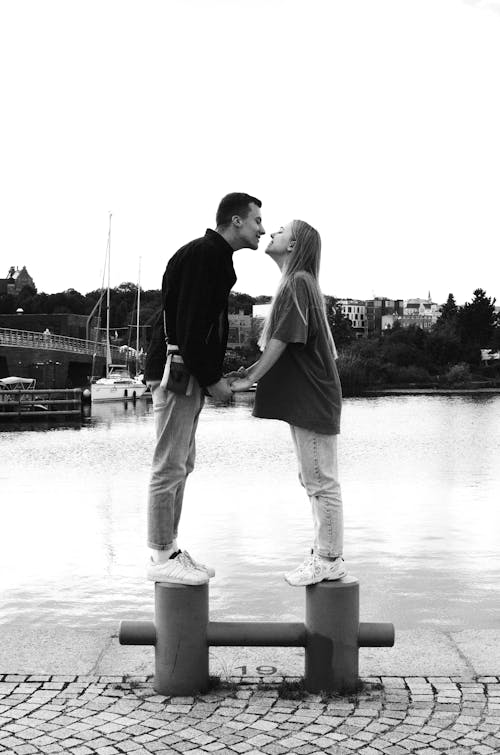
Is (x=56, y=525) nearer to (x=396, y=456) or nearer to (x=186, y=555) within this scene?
(x=186, y=555)

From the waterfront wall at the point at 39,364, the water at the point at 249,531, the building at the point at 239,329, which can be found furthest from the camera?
the building at the point at 239,329

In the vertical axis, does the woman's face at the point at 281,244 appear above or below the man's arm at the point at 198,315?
above

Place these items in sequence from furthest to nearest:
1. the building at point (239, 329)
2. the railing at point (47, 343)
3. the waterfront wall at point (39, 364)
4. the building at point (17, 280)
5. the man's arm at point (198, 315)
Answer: the building at point (239, 329)
the building at point (17, 280)
the railing at point (47, 343)
the waterfront wall at point (39, 364)
the man's arm at point (198, 315)

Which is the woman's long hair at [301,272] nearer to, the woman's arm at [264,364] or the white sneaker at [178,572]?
the woman's arm at [264,364]

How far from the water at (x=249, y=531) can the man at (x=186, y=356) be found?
264cm

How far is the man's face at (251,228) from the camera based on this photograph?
4578 millimetres

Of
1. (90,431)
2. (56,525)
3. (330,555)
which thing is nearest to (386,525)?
(56,525)

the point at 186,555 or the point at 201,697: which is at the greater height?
the point at 186,555

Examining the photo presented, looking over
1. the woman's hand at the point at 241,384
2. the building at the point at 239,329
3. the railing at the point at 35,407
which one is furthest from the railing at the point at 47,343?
the building at the point at 239,329

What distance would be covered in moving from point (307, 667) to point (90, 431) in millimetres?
30391

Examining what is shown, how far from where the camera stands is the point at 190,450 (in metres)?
4.74

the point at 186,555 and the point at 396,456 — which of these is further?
the point at 396,456

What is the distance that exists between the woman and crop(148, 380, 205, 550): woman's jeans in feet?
0.91

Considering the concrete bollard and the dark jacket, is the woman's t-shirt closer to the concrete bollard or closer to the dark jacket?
the dark jacket
